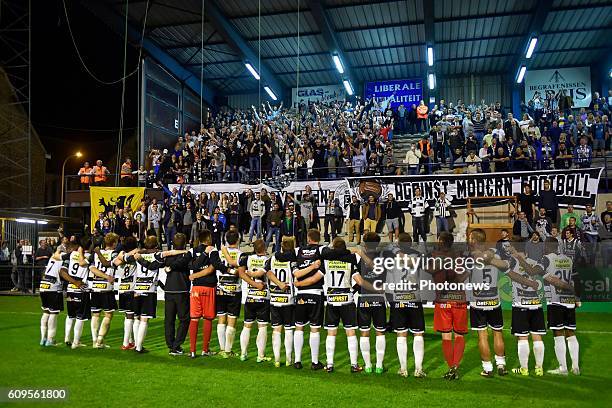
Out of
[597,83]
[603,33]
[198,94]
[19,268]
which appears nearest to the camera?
[19,268]

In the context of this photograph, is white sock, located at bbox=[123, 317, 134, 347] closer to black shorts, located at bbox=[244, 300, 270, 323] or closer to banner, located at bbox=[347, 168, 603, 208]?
black shorts, located at bbox=[244, 300, 270, 323]

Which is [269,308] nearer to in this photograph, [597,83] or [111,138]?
[111,138]

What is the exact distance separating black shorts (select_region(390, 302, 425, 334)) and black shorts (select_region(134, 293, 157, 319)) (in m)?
4.55

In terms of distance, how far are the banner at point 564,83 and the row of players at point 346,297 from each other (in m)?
29.1

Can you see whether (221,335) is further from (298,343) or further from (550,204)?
(550,204)

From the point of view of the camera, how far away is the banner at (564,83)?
33.6 m

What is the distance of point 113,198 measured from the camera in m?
22.8

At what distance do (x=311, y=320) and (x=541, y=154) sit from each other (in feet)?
50.5

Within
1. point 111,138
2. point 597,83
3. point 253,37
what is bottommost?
point 111,138

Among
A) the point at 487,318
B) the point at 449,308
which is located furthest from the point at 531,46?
the point at 449,308

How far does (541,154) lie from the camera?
20.3 meters

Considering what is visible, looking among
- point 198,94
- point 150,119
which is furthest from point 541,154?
point 198,94

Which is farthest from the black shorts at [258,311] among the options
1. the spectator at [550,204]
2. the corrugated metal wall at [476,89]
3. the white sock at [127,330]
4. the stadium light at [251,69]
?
the corrugated metal wall at [476,89]

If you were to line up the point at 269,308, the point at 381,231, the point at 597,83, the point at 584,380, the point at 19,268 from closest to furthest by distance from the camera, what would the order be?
1. the point at 584,380
2. the point at 269,308
3. the point at 381,231
4. the point at 19,268
5. the point at 597,83
